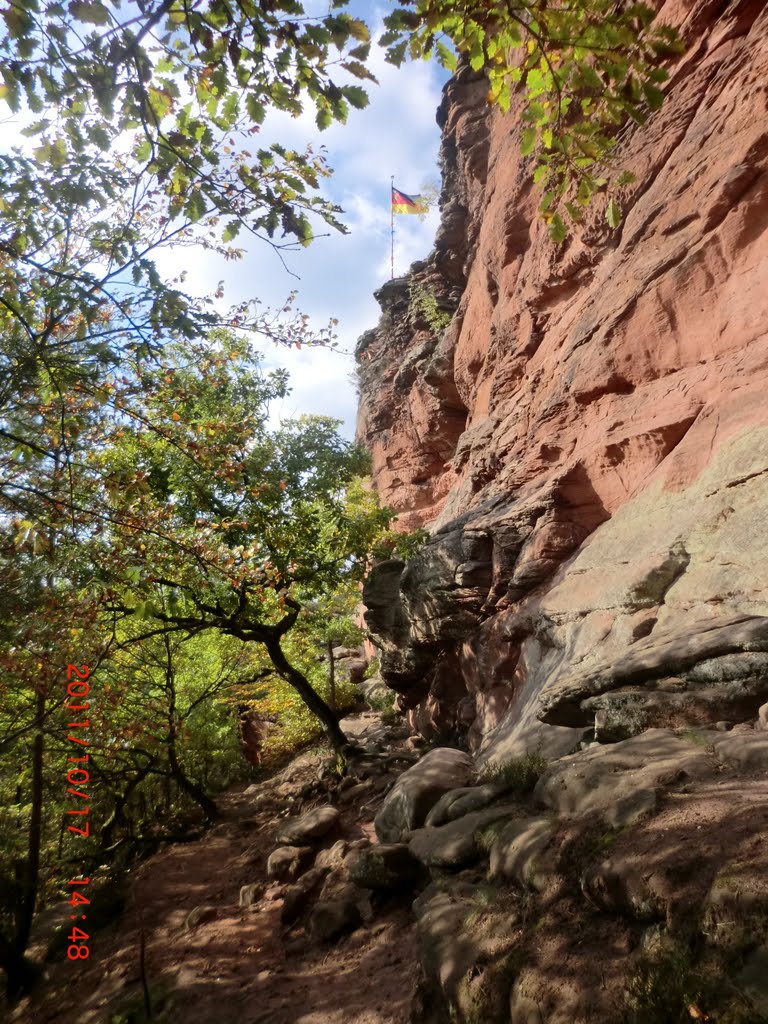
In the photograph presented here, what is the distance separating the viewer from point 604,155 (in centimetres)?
345

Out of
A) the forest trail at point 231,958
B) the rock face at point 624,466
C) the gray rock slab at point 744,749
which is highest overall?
the rock face at point 624,466

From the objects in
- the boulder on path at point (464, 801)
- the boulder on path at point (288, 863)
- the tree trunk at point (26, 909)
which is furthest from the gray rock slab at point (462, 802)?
the tree trunk at point (26, 909)

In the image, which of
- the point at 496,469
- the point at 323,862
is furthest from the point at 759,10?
the point at 323,862

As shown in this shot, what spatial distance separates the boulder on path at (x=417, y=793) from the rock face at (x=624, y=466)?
737 mm

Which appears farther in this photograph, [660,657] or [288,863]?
[288,863]

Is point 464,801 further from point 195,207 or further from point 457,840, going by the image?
point 195,207

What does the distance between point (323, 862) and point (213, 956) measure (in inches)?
68.2

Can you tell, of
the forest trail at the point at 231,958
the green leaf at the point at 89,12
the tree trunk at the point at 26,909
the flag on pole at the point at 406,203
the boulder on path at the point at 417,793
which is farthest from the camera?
the flag on pole at the point at 406,203

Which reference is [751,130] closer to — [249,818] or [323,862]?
[323,862]

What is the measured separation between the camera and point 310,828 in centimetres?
864

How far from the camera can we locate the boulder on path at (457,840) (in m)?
4.80

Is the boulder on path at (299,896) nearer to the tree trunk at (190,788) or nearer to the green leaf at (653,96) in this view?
the tree trunk at (190,788)

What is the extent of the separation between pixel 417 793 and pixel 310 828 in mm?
2988

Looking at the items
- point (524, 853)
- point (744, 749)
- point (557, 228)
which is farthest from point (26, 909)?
point (557, 228)
